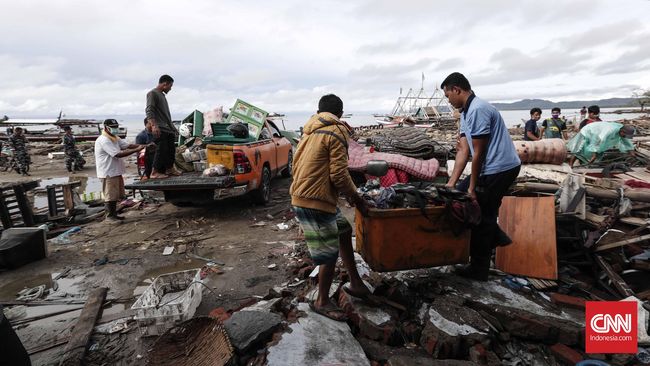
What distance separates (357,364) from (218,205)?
5.78m

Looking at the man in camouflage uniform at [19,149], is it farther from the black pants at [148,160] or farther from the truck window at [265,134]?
the truck window at [265,134]

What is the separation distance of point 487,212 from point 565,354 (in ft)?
4.28

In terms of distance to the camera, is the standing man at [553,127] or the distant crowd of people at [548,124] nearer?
the distant crowd of people at [548,124]

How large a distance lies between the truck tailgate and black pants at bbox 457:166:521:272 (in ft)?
13.5

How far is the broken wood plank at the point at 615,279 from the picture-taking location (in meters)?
3.32

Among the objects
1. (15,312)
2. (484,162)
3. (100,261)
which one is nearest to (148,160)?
(100,261)

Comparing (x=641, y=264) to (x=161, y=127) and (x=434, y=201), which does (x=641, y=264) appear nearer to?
(x=434, y=201)

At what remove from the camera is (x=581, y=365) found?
2.40m

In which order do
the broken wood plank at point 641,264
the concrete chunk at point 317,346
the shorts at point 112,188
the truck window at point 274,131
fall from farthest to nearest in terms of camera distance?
1. the truck window at point 274,131
2. the shorts at point 112,188
3. the broken wood plank at point 641,264
4. the concrete chunk at point 317,346

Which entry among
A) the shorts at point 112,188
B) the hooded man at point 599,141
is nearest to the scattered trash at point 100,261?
the shorts at point 112,188

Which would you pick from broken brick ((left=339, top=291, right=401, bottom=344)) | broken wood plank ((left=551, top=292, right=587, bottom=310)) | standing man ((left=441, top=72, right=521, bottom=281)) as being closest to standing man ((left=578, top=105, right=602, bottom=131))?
standing man ((left=441, top=72, right=521, bottom=281))

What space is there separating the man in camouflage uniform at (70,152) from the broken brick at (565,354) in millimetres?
15924

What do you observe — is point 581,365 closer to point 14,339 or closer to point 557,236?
point 557,236

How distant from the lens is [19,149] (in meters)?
13.0
